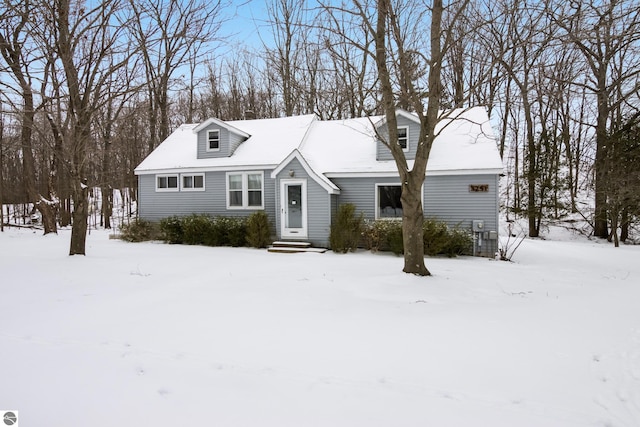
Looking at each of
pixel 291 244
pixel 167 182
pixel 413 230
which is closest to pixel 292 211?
pixel 291 244

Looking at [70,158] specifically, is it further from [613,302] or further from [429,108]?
[613,302]

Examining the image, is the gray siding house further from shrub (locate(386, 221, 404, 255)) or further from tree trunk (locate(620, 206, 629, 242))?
tree trunk (locate(620, 206, 629, 242))

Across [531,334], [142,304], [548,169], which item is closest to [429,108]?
[531,334]

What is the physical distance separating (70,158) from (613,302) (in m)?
12.6

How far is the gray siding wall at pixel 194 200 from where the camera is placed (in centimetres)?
1447

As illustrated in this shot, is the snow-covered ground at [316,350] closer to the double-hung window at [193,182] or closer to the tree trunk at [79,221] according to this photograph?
the tree trunk at [79,221]

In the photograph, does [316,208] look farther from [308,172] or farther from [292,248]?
[292,248]

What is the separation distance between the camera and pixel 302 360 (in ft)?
12.6

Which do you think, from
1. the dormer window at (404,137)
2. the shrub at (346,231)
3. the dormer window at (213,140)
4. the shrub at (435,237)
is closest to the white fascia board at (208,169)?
the dormer window at (213,140)

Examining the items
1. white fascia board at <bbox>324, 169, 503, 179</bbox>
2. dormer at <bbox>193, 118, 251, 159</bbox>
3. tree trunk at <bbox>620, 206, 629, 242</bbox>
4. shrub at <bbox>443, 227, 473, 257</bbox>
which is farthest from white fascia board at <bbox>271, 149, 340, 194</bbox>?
tree trunk at <bbox>620, 206, 629, 242</bbox>

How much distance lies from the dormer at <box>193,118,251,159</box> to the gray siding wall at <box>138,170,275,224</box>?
107cm

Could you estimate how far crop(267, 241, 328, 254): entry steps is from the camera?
12.6m

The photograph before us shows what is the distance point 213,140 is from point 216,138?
16cm

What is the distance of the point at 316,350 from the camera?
4.05 m
